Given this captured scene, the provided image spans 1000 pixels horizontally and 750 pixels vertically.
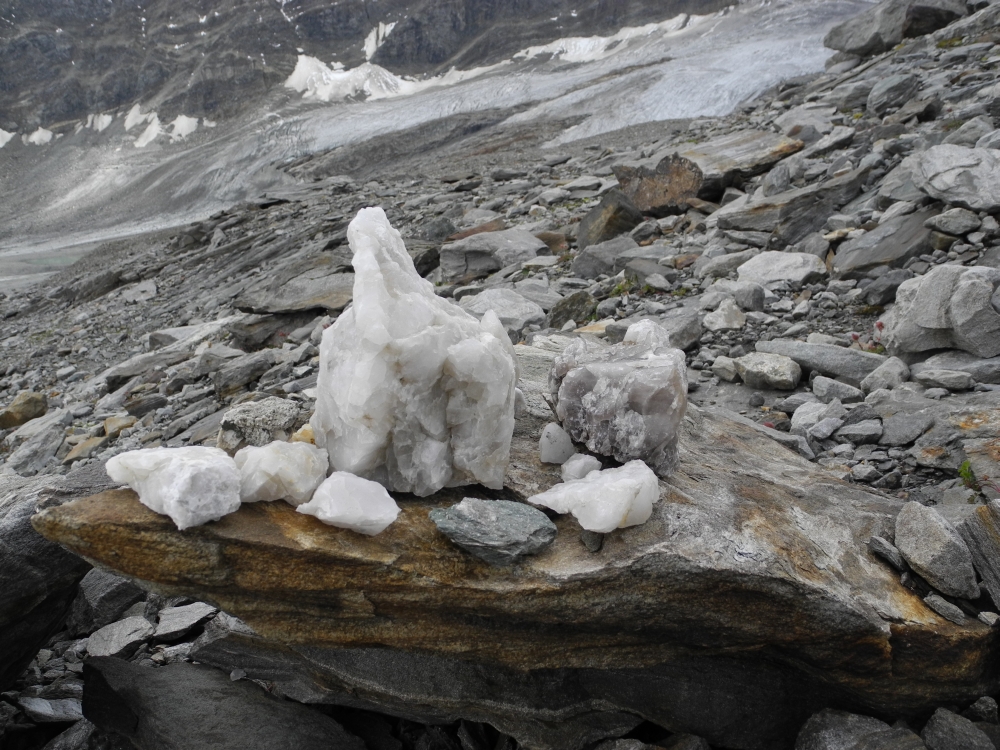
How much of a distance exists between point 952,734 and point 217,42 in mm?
79702

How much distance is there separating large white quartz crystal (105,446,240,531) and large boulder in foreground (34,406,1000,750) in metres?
0.07

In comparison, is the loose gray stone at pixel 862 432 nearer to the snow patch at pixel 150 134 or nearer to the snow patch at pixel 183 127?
the snow patch at pixel 183 127

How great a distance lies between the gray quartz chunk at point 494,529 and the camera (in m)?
2.71

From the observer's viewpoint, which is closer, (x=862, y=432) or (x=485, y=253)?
(x=862, y=432)

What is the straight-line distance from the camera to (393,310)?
9.71ft

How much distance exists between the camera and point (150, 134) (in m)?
62.6

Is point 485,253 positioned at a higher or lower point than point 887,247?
lower

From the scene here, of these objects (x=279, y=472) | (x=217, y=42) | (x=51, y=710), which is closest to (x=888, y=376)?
(x=279, y=472)

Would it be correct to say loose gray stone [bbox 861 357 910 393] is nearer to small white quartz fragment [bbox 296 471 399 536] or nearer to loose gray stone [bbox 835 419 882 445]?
loose gray stone [bbox 835 419 882 445]

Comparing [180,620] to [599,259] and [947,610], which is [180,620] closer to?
[947,610]

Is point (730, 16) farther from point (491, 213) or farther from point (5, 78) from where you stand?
point (5, 78)

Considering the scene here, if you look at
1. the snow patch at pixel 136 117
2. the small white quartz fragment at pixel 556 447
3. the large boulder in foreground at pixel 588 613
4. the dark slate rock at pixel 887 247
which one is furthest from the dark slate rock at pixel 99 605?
the snow patch at pixel 136 117

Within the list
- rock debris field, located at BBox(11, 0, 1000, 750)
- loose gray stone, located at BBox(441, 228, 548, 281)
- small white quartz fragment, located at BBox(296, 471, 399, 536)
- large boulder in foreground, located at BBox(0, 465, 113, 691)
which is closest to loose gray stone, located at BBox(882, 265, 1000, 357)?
rock debris field, located at BBox(11, 0, 1000, 750)

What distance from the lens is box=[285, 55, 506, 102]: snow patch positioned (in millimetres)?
61406
